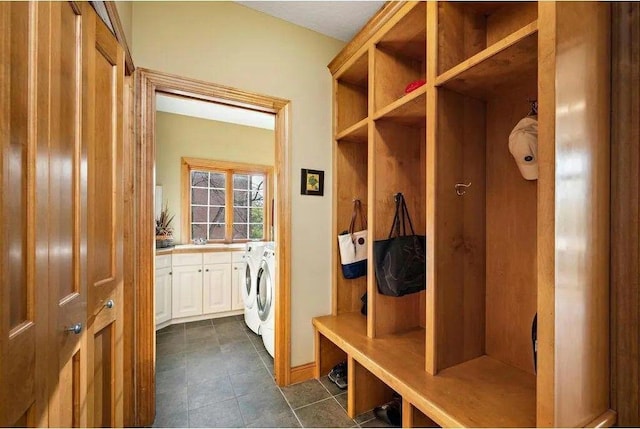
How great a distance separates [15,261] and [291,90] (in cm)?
191

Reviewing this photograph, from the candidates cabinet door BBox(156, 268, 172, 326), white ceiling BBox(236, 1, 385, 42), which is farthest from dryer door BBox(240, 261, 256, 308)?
white ceiling BBox(236, 1, 385, 42)

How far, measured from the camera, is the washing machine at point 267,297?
2443mm

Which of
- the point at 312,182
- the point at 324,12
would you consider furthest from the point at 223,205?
the point at 324,12

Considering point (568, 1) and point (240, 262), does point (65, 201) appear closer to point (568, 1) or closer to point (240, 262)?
point (568, 1)

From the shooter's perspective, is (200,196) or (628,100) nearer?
(628,100)

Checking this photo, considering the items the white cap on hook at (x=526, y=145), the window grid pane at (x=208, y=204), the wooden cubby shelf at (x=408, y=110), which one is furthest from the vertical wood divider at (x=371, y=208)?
the window grid pane at (x=208, y=204)

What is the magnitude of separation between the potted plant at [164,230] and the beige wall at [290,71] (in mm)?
2163

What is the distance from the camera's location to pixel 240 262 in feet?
11.8

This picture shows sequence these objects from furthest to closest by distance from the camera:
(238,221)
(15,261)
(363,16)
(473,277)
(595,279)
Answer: (238,221)
(363,16)
(473,277)
(595,279)
(15,261)

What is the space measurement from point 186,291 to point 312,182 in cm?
230

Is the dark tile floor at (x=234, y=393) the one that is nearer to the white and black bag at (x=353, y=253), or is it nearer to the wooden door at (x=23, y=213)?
the white and black bag at (x=353, y=253)

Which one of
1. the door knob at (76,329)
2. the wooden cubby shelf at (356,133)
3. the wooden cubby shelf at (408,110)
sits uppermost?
the wooden cubby shelf at (408,110)

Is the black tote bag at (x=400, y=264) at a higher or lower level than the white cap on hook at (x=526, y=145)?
lower

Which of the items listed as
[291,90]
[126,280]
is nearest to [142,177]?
[126,280]
